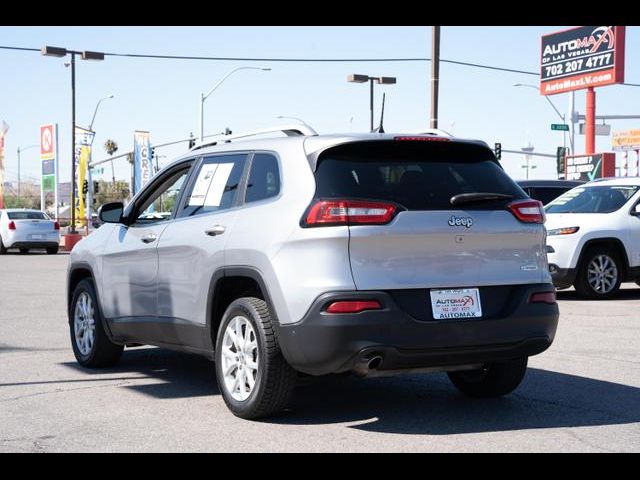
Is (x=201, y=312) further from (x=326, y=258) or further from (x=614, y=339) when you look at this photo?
(x=614, y=339)

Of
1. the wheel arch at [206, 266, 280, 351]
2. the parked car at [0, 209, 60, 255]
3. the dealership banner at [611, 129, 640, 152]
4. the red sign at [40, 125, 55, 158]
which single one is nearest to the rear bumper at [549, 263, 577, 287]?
the wheel arch at [206, 266, 280, 351]

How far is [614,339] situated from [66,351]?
5.66 meters

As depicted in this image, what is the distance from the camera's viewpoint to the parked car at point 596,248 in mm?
15070

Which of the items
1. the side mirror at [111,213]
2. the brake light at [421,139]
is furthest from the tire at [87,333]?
the brake light at [421,139]

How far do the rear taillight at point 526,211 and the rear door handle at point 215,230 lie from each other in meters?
1.92

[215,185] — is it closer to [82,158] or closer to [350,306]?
[350,306]

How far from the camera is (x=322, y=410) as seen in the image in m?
6.85

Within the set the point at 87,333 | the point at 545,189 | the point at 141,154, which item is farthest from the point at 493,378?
the point at 141,154

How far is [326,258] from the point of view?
19.5ft

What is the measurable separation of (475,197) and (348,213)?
0.91 meters

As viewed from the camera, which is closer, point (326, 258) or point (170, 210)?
point (326, 258)

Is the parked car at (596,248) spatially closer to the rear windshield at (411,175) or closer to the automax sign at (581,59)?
the rear windshield at (411,175)

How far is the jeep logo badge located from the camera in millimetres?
6203
